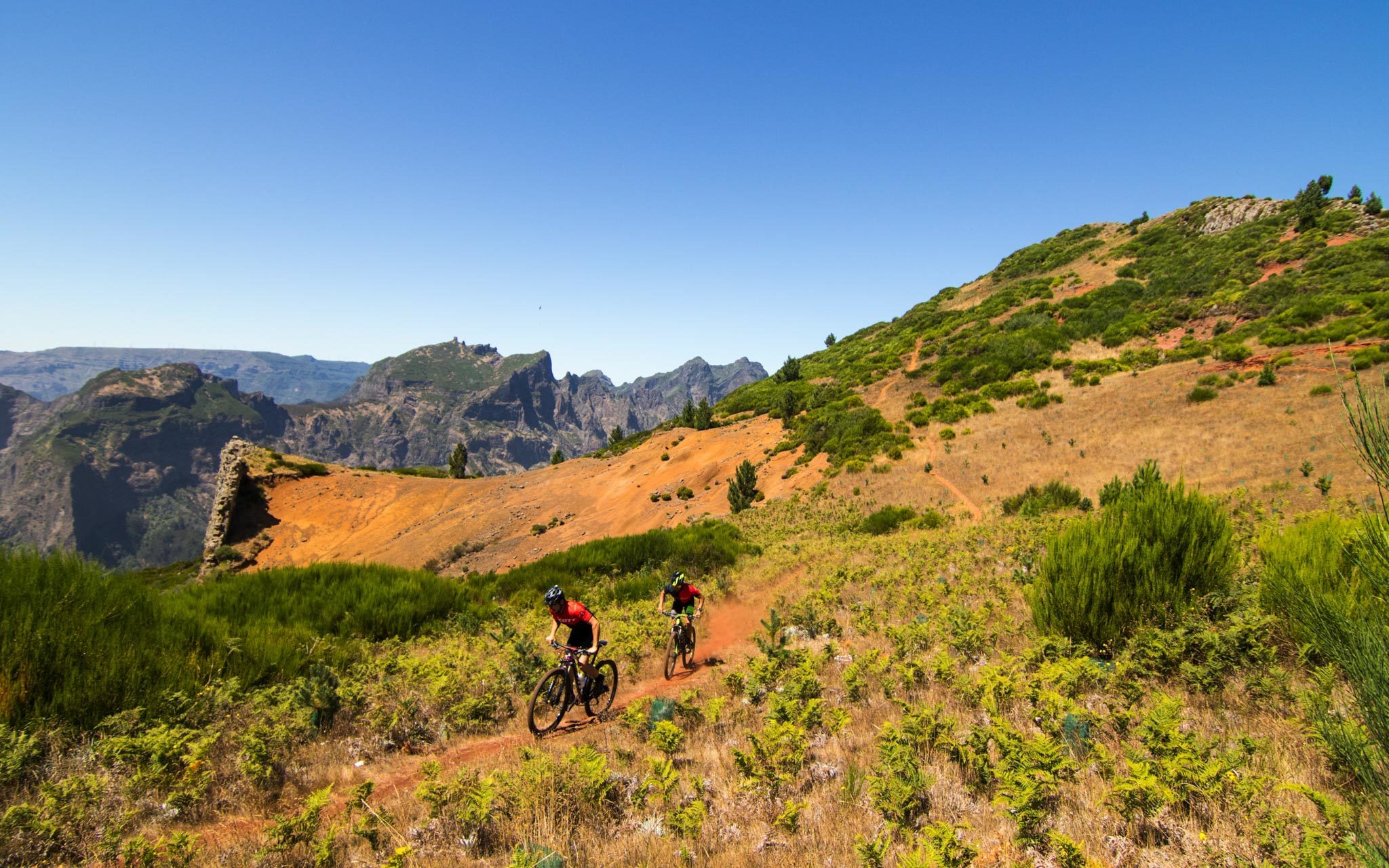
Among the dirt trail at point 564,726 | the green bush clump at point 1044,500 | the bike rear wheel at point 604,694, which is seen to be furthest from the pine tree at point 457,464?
the bike rear wheel at point 604,694

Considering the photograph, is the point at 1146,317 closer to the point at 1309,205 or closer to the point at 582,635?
the point at 1309,205

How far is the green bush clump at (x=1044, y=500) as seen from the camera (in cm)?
1747

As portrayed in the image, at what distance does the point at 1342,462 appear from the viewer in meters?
15.2

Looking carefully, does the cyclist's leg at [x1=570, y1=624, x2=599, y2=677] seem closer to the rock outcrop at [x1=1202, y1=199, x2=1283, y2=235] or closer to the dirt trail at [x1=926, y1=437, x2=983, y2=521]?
the dirt trail at [x1=926, y1=437, x2=983, y2=521]

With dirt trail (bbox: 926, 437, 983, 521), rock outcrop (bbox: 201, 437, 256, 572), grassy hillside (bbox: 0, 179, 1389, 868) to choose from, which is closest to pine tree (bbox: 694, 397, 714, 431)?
dirt trail (bbox: 926, 437, 983, 521)

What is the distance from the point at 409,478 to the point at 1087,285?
60.3 meters

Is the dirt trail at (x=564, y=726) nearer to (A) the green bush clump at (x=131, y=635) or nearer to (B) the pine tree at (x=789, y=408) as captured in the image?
(A) the green bush clump at (x=131, y=635)

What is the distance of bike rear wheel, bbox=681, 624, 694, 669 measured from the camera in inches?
388

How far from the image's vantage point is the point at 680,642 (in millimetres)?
9852

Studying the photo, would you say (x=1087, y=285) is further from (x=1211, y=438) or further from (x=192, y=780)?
(x=192, y=780)

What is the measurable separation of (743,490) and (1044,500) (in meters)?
13.1

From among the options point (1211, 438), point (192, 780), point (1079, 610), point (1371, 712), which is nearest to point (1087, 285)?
point (1211, 438)

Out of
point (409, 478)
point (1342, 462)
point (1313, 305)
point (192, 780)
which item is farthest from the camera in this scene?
point (409, 478)

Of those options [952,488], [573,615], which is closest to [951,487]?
[952,488]
